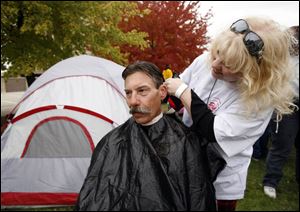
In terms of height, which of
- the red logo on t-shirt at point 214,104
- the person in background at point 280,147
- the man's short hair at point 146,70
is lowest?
the person in background at point 280,147

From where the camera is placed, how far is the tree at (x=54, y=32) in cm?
672

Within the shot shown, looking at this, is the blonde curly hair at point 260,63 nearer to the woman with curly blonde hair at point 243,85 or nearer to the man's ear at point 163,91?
the woman with curly blonde hair at point 243,85

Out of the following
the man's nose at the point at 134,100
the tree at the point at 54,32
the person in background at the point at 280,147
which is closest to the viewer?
the man's nose at the point at 134,100

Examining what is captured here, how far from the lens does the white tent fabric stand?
155 inches

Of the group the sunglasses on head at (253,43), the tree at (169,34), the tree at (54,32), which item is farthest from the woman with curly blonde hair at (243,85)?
the tree at (169,34)

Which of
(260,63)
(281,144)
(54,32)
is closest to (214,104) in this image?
(260,63)

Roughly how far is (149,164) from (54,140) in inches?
109

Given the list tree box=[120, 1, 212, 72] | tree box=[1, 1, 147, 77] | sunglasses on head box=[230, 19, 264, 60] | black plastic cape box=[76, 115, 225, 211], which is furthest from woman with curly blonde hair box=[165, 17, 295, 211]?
tree box=[120, 1, 212, 72]

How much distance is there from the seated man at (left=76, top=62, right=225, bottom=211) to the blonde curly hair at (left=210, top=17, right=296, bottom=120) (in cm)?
33

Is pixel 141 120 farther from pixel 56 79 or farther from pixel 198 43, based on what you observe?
pixel 198 43

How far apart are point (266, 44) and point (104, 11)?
6135 millimetres

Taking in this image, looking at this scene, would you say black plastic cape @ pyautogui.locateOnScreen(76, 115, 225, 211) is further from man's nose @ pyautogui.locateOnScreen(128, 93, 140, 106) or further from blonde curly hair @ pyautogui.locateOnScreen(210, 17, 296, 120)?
blonde curly hair @ pyautogui.locateOnScreen(210, 17, 296, 120)

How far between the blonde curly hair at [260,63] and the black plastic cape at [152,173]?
1.10ft

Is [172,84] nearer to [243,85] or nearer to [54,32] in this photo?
[243,85]
